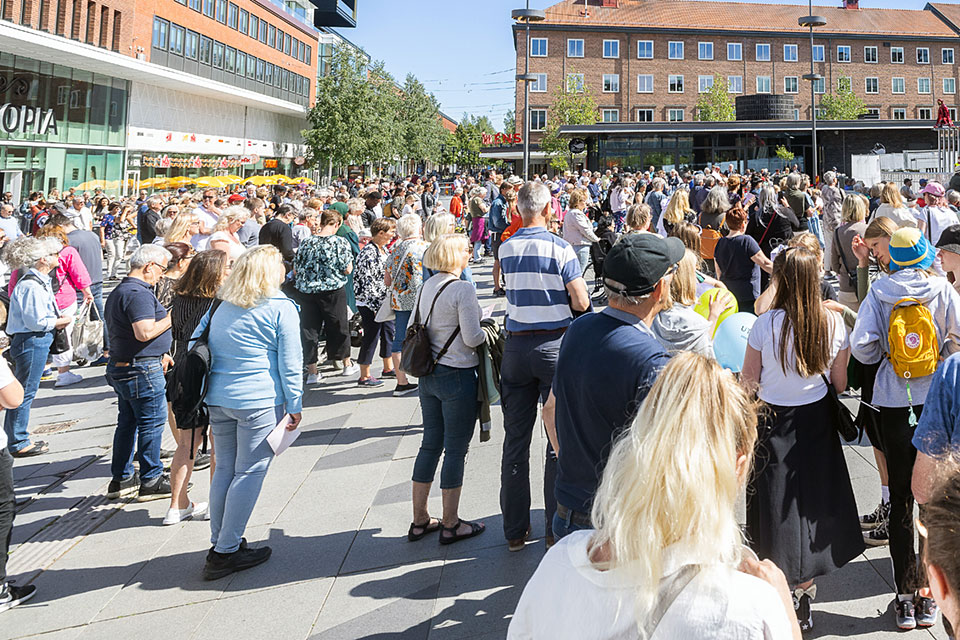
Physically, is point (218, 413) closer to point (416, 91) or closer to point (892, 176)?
point (892, 176)

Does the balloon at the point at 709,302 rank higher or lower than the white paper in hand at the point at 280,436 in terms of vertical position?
higher

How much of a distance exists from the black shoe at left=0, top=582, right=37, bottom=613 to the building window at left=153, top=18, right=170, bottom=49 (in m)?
39.9

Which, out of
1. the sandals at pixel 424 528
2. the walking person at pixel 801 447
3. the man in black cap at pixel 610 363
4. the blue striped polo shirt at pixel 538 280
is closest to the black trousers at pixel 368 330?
the sandals at pixel 424 528

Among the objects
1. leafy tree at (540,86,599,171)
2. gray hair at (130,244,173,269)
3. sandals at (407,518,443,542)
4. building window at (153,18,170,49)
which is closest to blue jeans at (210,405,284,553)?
sandals at (407,518,443,542)

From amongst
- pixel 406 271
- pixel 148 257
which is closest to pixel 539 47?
pixel 406 271

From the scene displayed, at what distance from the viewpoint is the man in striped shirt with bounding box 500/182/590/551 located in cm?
436

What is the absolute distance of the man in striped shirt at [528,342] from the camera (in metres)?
4.36

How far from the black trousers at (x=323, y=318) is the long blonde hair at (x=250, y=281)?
393 cm

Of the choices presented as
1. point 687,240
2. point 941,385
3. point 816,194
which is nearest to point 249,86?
point 816,194

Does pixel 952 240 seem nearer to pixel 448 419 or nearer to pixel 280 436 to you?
pixel 448 419

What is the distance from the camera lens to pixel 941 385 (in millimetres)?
2520

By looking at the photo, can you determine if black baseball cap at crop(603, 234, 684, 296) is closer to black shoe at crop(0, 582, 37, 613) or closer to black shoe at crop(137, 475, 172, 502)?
black shoe at crop(0, 582, 37, 613)

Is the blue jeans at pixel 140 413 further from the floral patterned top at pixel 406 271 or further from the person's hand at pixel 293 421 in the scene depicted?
the floral patterned top at pixel 406 271

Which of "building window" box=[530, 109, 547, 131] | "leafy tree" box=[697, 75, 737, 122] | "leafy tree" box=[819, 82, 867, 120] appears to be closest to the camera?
"leafy tree" box=[697, 75, 737, 122]
